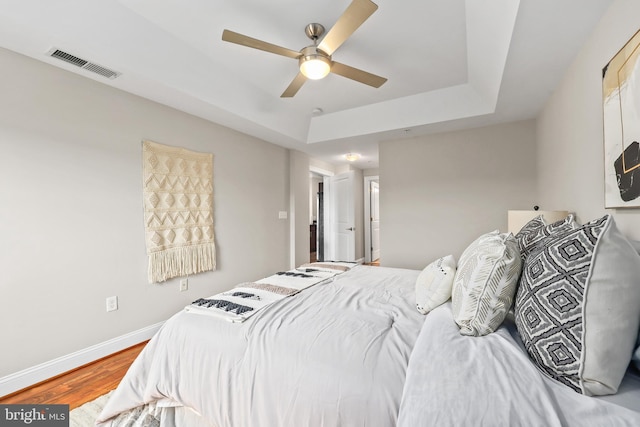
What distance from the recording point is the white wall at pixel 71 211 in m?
1.92

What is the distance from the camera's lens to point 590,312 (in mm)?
716

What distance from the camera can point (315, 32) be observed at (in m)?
2.09

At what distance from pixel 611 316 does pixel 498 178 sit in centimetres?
318

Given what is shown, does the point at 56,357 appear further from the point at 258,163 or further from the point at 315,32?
the point at 315,32

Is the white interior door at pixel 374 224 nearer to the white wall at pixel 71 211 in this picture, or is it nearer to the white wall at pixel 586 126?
the white wall at pixel 586 126

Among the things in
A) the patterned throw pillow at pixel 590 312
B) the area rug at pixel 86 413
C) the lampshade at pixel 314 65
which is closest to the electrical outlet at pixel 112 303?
the area rug at pixel 86 413

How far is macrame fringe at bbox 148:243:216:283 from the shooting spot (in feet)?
8.87

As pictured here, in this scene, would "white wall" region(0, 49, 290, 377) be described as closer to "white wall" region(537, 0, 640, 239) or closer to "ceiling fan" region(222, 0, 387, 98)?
"ceiling fan" region(222, 0, 387, 98)

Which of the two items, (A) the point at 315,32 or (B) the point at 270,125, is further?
(B) the point at 270,125

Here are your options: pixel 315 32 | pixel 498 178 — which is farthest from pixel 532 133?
pixel 315 32

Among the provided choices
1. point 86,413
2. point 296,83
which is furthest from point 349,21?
point 86,413

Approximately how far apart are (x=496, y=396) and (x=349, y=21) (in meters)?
1.84

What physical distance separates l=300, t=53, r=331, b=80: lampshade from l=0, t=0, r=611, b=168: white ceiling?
0.29 metres

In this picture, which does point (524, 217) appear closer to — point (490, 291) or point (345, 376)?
point (490, 291)
